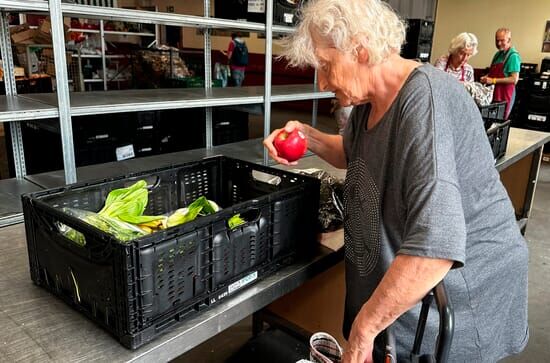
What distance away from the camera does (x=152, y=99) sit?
7.73 ft

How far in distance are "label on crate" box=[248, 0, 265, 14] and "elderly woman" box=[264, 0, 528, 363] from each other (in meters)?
1.74

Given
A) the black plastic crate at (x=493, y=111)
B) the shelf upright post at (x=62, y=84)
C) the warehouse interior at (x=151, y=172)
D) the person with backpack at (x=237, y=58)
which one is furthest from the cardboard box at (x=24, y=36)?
the black plastic crate at (x=493, y=111)

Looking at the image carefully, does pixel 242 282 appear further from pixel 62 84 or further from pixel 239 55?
pixel 239 55

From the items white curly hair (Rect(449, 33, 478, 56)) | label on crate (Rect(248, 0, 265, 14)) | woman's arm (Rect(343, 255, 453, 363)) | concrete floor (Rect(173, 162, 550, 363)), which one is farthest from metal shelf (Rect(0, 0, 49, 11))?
white curly hair (Rect(449, 33, 478, 56))

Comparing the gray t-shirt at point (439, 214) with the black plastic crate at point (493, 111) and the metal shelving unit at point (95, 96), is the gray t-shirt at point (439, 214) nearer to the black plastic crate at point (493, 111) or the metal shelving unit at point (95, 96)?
the metal shelving unit at point (95, 96)

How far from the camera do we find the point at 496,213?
1093 millimetres

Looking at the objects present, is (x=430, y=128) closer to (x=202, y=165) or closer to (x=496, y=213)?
(x=496, y=213)

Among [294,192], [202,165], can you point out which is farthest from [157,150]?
[294,192]

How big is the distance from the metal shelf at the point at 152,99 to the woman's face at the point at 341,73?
Result: 1.22 meters

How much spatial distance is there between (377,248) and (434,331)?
238 millimetres

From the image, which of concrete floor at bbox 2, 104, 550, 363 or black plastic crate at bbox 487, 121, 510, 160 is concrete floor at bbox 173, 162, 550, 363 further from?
black plastic crate at bbox 487, 121, 510, 160

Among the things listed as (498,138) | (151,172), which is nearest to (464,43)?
(498,138)

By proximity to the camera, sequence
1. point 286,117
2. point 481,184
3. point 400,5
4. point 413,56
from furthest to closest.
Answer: point 286,117 → point 400,5 → point 413,56 → point 481,184

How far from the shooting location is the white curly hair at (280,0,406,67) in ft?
3.26
